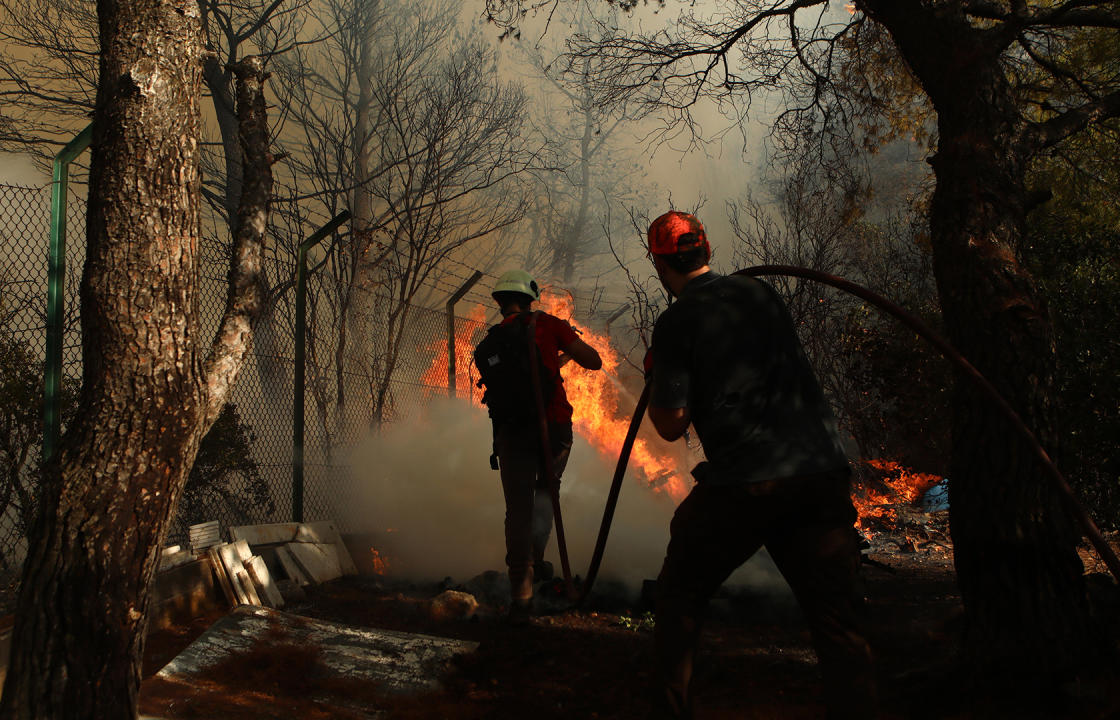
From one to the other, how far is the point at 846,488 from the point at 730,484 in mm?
377

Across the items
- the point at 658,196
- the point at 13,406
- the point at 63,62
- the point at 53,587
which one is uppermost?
the point at 658,196

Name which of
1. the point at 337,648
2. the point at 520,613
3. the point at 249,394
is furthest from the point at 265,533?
the point at 249,394

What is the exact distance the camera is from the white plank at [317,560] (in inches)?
222

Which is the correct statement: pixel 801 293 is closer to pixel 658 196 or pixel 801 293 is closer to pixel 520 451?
pixel 520 451

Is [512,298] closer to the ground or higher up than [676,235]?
higher up

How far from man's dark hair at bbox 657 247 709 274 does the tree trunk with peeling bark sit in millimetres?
1761

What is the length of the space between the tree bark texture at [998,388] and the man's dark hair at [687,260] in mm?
1466

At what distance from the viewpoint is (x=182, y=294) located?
2.86 meters

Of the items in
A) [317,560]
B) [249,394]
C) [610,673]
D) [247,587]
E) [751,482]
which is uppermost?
[249,394]

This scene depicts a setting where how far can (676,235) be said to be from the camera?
2.67 meters

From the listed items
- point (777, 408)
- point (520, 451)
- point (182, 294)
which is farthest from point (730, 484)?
point (520, 451)

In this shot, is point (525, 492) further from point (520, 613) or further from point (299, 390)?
point (299, 390)

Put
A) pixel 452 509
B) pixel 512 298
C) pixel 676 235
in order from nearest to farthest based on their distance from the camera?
pixel 676 235
pixel 512 298
pixel 452 509

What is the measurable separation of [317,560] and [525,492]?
198 cm
